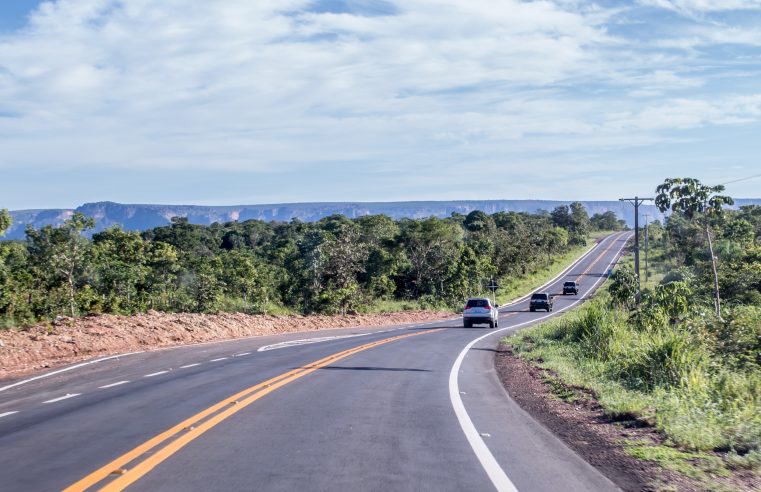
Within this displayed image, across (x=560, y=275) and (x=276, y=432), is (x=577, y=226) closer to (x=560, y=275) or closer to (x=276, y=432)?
(x=560, y=275)

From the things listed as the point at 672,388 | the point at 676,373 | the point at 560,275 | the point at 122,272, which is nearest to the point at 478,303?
the point at 122,272

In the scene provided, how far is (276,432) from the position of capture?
8281mm

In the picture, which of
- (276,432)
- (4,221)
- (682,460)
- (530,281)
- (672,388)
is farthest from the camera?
(530,281)

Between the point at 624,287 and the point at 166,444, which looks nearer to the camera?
the point at 166,444

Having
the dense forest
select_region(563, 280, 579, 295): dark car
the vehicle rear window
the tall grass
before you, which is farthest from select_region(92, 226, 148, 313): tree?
select_region(563, 280, 579, 295): dark car

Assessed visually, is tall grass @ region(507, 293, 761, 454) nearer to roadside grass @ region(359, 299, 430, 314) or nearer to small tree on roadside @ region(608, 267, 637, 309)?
small tree on roadside @ region(608, 267, 637, 309)

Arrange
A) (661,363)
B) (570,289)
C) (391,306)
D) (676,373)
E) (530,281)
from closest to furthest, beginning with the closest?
(676,373) → (661,363) → (391,306) → (570,289) → (530,281)

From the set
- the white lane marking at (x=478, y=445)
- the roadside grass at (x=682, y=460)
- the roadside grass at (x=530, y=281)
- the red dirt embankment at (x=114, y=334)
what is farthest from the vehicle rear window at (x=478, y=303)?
the roadside grass at (x=530, y=281)

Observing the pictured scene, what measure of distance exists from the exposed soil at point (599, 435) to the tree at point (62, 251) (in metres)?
21.2

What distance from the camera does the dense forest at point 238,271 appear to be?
94.0ft

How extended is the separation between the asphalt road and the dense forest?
12.4 meters

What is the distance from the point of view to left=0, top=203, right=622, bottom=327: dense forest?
28.6 m

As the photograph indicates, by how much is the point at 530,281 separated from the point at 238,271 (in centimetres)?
5337

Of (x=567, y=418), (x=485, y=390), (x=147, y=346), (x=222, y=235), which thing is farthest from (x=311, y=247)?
(x=222, y=235)
